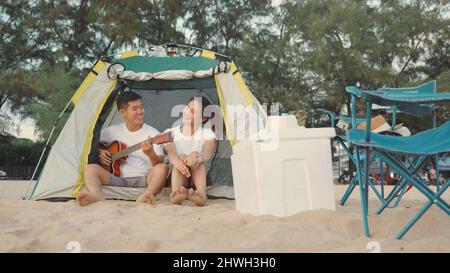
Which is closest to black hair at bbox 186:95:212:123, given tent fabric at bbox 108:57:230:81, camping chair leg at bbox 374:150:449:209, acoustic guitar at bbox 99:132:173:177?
tent fabric at bbox 108:57:230:81

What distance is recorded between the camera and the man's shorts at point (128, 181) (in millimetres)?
4273

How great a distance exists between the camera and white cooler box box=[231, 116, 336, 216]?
2.61m

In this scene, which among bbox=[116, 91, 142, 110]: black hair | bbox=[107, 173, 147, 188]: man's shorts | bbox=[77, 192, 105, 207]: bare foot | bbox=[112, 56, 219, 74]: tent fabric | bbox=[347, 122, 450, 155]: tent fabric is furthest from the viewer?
bbox=[112, 56, 219, 74]: tent fabric

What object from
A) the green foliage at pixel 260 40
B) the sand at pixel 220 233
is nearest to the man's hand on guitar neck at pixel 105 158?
the sand at pixel 220 233

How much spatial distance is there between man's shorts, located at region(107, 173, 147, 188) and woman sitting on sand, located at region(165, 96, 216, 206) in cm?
40

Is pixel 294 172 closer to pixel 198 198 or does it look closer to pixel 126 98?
pixel 198 198

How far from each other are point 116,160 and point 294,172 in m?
2.11

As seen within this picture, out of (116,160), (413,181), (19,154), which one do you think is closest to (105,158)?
(116,160)

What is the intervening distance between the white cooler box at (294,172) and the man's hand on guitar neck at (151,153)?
1623 mm

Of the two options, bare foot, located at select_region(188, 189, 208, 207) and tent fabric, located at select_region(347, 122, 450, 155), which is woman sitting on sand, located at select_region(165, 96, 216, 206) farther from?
tent fabric, located at select_region(347, 122, 450, 155)

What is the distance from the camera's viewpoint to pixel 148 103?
4.82 meters
